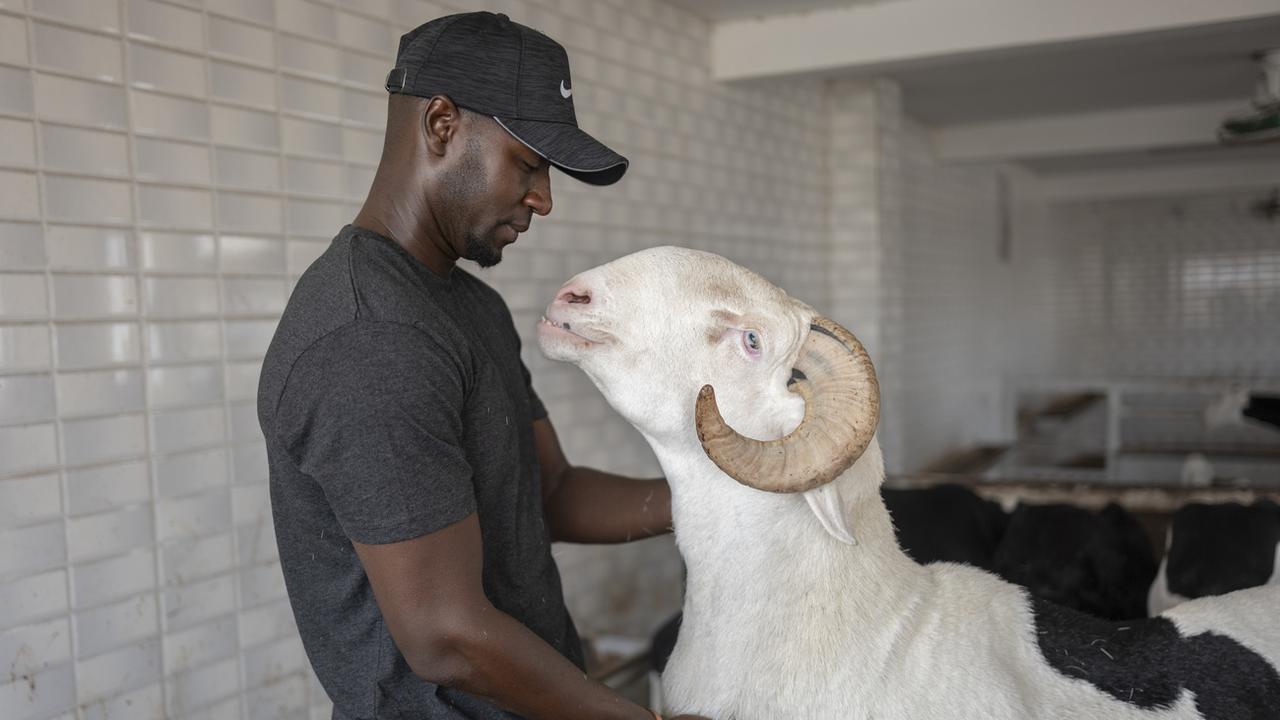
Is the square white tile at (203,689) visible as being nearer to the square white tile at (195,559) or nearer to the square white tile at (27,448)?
the square white tile at (195,559)

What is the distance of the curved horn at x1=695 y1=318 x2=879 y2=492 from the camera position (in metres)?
1.52

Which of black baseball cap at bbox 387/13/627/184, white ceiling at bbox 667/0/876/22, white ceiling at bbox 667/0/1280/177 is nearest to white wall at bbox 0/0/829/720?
black baseball cap at bbox 387/13/627/184

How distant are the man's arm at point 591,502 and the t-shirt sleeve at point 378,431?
670 mm

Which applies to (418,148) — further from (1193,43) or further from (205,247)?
(1193,43)

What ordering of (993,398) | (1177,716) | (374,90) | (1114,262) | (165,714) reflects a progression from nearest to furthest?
1. (1177,716)
2. (165,714)
3. (374,90)
4. (993,398)
5. (1114,262)

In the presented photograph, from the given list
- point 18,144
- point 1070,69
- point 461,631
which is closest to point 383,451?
point 461,631

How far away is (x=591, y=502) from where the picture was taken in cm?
213

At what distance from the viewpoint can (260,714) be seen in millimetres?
2703

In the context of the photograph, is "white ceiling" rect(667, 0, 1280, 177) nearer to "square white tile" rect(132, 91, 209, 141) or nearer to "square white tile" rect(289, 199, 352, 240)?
"square white tile" rect(289, 199, 352, 240)

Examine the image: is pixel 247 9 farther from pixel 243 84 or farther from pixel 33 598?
pixel 33 598

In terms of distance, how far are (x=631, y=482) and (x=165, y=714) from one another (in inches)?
49.2

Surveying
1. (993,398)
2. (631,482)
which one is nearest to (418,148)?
(631,482)

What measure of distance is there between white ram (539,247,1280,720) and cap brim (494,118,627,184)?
172mm

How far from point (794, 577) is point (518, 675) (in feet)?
1.58
